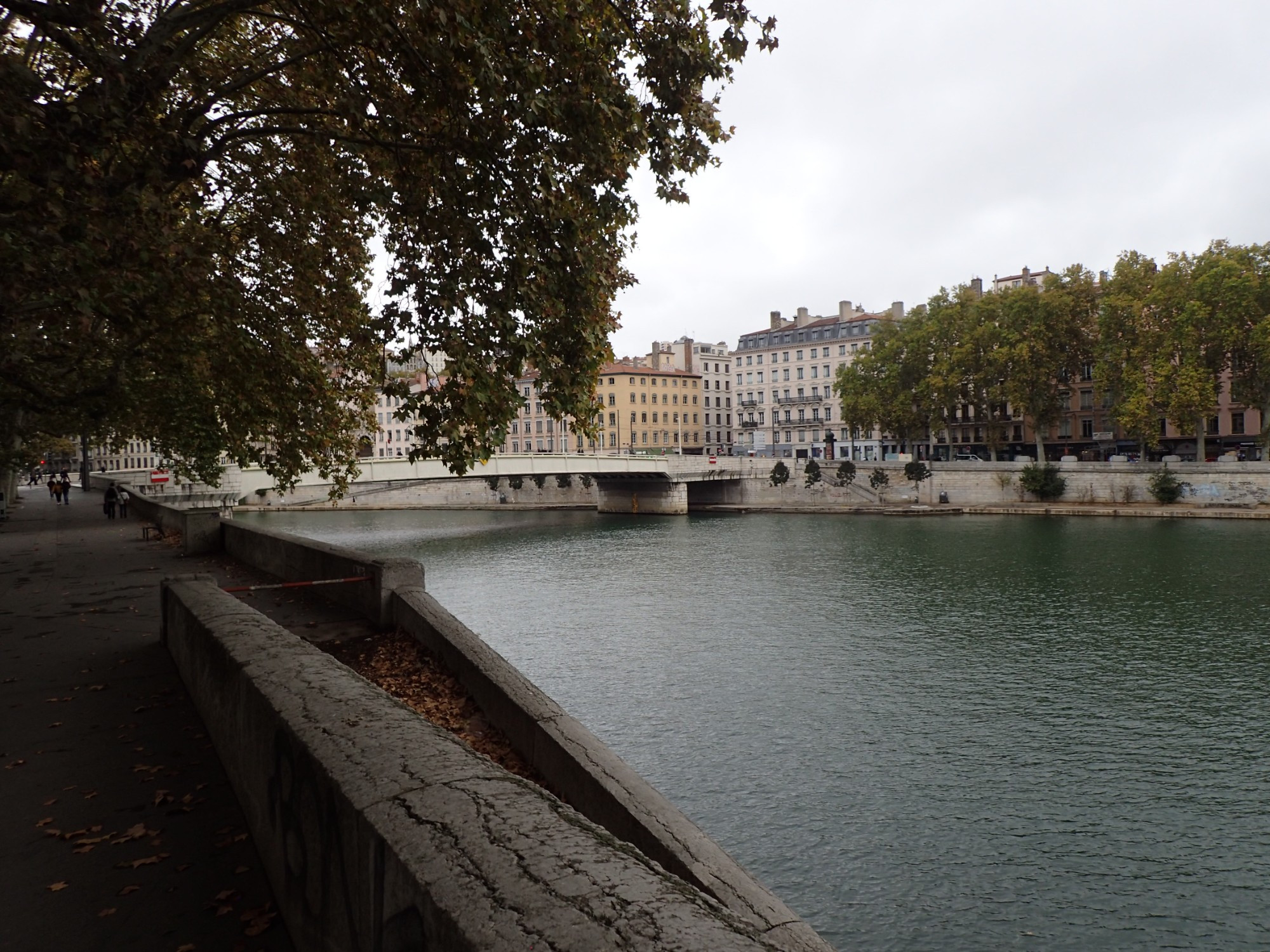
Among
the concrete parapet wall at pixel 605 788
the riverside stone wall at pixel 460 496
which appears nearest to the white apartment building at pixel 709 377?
the riverside stone wall at pixel 460 496

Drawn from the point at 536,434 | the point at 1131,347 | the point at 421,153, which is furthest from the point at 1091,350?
the point at 536,434

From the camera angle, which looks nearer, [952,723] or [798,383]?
[952,723]

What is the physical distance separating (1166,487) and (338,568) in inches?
2140

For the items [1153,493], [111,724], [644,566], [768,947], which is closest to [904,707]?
[111,724]

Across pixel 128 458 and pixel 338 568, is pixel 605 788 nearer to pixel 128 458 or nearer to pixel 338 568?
pixel 338 568

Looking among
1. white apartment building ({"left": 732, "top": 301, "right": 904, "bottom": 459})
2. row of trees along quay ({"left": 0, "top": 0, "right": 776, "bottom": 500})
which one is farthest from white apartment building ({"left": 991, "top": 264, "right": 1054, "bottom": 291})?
row of trees along quay ({"left": 0, "top": 0, "right": 776, "bottom": 500})

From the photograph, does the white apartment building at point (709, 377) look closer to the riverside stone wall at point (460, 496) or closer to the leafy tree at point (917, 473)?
the riverside stone wall at point (460, 496)

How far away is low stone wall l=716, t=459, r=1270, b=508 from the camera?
51.5 meters

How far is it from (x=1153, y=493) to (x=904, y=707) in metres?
45.7

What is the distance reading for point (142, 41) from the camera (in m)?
9.34

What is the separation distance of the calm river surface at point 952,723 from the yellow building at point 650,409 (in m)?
67.8

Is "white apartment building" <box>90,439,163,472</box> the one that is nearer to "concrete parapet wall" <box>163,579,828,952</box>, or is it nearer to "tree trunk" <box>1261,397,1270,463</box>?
"tree trunk" <box>1261,397,1270,463</box>

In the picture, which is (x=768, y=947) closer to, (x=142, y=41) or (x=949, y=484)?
(x=142, y=41)

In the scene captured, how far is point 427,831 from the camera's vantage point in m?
3.37
